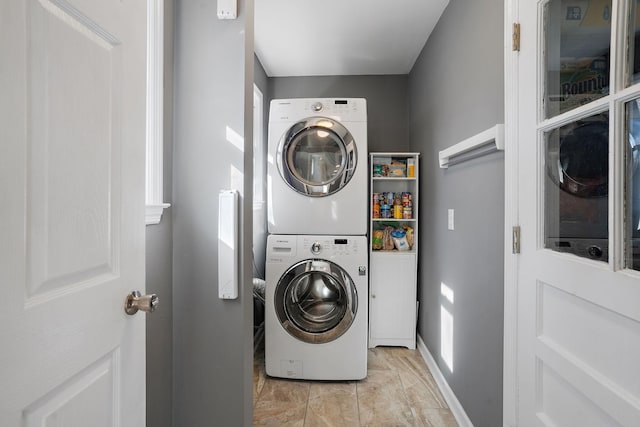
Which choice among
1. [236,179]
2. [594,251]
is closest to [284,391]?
[236,179]

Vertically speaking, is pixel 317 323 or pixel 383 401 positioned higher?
pixel 317 323

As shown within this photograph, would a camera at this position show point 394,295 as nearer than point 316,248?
No

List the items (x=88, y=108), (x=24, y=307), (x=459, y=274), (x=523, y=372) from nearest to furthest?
(x=24, y=307) → (x=88, y=108) → (x=523, y=372) → (x=459, y=274)

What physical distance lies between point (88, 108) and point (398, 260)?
2.38 metres

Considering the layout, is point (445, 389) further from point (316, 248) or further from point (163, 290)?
point (163, 290)

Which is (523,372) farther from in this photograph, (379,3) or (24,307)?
(379,3)

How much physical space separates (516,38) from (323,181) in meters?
1.37

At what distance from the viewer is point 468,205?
1.70 m

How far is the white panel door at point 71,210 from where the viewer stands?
18.5 inches

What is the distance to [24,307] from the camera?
1.59 ft

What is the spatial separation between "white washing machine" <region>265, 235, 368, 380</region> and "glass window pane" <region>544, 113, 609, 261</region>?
1.28 metres

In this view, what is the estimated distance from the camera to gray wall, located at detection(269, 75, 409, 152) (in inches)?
127

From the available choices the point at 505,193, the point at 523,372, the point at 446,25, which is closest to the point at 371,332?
the point at 523,372

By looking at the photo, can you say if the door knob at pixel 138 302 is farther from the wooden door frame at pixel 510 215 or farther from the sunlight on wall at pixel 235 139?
the wooden door frame at pixel 510 215
